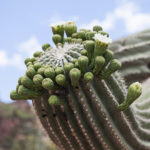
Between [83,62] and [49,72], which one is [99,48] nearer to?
[83,62]

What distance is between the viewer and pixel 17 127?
33.3ft

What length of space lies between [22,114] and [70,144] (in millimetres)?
8705

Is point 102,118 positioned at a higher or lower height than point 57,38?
lower

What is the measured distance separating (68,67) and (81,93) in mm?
183

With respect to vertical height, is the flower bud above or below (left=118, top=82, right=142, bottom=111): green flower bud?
above

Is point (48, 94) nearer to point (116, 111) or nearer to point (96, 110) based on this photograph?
point (96, 110)

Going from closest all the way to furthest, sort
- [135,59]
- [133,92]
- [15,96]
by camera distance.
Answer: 1. [133,92]
2. [15,96]
3. [135,59]

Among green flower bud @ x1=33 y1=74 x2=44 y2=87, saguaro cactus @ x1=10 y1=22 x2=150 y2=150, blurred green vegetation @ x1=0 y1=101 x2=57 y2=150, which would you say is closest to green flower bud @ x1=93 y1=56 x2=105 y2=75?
saguaro cactus @ x1=10 y1=22 x2=150 y2=150

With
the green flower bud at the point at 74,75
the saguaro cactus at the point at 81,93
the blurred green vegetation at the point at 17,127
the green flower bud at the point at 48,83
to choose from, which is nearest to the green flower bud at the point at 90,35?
the saguaro cactus at the point at 81,93

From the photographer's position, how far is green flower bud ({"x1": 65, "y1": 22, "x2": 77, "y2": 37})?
200 centimetres

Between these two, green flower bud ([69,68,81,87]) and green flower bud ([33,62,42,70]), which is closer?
green flower bud ([69,68,81,87])

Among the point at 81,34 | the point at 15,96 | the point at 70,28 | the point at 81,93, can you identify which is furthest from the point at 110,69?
the point at 15,96

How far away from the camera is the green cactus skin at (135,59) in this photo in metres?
3.46

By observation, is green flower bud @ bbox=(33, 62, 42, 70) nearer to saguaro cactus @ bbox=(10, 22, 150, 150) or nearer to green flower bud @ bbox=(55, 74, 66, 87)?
saguaro cactus @ bbox=(10, 22, 150, 150)
